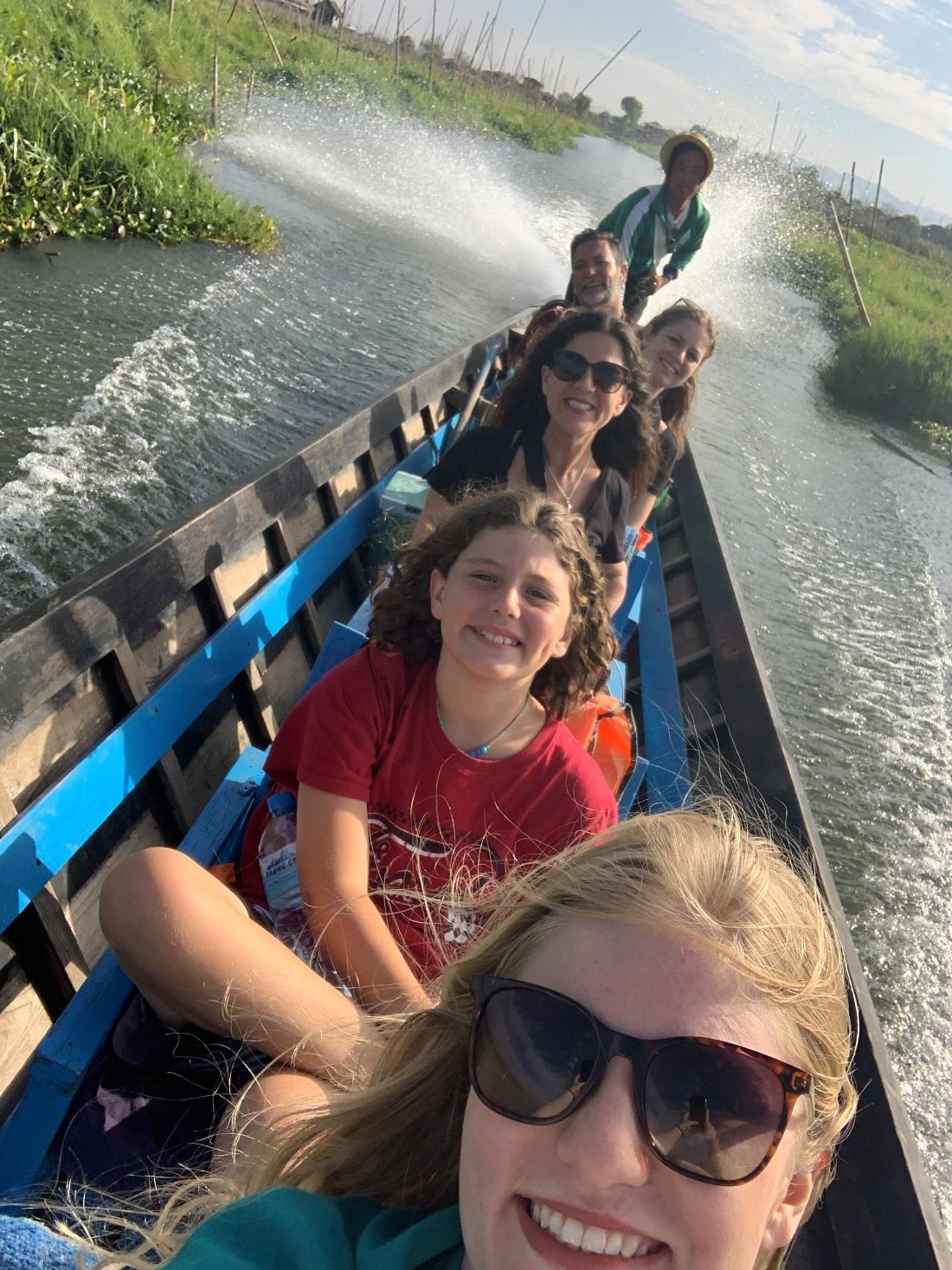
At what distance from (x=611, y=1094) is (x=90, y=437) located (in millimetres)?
5155

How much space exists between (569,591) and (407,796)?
563 millimetres

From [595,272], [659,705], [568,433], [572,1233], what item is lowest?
[659,705]

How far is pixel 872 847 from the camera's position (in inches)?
182

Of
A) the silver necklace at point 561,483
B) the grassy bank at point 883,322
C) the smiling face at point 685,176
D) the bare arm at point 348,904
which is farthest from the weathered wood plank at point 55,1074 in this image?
the grassy bank at point 883,322

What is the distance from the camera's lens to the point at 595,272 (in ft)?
14.6

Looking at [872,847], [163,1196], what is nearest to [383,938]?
[163,1196]

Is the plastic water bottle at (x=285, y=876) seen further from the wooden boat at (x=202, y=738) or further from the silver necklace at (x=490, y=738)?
the silver necklace at (x=490, y=738)

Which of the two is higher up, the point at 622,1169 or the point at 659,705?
the point at 622,1169

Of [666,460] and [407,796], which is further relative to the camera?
[666,460]

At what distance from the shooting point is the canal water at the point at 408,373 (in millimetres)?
4340

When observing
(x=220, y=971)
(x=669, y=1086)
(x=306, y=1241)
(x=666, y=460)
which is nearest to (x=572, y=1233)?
(x=669, y=1086)

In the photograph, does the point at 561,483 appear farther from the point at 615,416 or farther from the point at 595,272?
the point at 595,272

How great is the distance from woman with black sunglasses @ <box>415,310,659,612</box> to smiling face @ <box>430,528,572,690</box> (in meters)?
0.90

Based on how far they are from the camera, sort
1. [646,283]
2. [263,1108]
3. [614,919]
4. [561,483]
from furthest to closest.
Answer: [646,283] < [561,483] < [263,1108] < [614,919]
